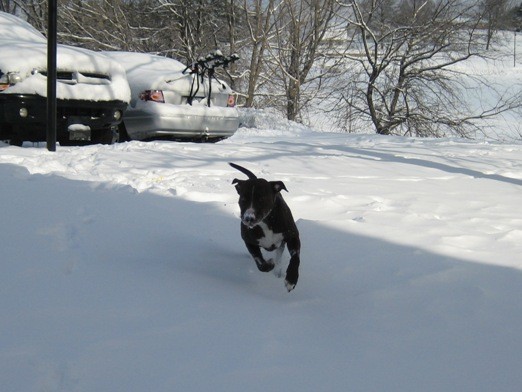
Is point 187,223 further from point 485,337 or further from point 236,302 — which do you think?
point 485,337

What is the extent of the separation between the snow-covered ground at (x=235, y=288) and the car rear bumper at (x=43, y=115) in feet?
2.35

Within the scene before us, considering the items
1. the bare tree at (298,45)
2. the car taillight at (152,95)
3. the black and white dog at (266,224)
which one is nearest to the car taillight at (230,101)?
the car taillight at (152,95)

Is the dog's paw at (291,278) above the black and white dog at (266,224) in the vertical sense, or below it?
below

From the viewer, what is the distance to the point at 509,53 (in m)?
17.2

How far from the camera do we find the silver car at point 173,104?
7.97 meters

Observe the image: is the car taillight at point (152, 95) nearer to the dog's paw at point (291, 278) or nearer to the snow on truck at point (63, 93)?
the snow on truck at point (63, 93)

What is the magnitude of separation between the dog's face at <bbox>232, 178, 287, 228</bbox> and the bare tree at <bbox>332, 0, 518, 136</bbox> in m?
14.3

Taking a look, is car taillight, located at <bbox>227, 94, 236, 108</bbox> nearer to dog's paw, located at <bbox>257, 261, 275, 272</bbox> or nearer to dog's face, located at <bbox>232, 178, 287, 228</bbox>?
dog's face, located at <bbox>232, 178, 287, 228</bbox>

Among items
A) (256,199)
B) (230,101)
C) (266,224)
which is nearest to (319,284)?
(266,224)

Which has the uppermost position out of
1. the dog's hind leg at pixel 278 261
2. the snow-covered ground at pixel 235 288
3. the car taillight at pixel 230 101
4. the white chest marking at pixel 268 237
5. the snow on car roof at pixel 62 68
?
the snow on car roof at pixel 62 68

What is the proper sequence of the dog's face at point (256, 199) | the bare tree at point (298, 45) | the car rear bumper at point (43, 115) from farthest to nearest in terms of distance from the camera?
the bare tree at point (298, 45) → the car rear bumper at point (43, 115) → the dog's face at point (256, 199)

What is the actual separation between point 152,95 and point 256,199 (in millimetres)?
5040

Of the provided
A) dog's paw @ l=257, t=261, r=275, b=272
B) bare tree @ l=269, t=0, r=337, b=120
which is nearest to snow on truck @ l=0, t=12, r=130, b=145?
dog's paw @ l=257, t=261, r=275, b=272

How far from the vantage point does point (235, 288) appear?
309cm
